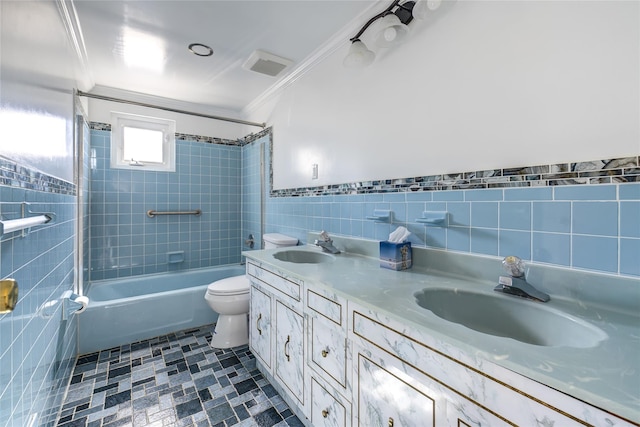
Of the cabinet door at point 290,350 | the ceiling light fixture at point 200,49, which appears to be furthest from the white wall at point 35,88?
the cabinet door at point 290,350

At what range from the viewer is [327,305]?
1.11m

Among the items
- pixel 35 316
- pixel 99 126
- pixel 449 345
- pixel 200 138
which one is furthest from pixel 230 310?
pixel 99 126

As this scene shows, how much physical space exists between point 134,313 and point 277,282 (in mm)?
1532

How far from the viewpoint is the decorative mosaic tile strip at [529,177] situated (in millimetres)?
836

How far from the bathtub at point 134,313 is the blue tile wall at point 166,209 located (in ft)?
0.61

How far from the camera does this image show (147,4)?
1.58 meters

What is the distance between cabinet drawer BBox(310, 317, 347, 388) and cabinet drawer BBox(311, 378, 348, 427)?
88 mm

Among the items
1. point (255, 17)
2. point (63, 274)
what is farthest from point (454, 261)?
point (63, 274)

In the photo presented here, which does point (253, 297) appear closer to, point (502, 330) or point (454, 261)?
point (454, 261)

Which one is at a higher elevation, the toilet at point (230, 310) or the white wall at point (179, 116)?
the white wall at point (179, 116)

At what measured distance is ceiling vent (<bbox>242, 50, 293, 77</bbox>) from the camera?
6.78 feet

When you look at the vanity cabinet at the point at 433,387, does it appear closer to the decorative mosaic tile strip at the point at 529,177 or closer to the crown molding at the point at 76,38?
Answer: the decorative mosaic tile strip at the point at 529,177

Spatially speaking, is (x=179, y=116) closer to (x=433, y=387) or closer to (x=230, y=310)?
(x=230, y=310)

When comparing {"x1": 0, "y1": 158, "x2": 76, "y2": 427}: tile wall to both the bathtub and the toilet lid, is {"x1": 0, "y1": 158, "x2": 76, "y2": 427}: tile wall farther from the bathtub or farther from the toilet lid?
the toilet lid
